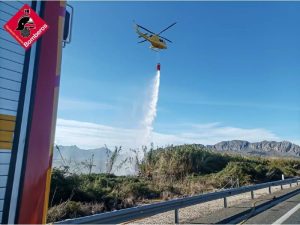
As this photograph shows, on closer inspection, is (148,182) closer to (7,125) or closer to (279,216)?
(279,216)

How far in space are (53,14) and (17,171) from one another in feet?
6.01

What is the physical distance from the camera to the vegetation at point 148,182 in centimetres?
1307

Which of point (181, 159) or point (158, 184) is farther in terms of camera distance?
point (181, 159)

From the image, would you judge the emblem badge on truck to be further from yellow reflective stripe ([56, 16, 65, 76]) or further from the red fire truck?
yellow reflective stripe ([56, 16, 65, 76])

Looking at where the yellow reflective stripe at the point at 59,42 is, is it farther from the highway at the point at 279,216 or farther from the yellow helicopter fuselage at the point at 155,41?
the yellow helicopter fuselage at the point at 155,41

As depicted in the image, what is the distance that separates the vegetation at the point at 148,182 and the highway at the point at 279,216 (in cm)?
530

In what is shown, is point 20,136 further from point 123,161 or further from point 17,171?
point 123,161

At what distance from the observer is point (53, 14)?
431cm

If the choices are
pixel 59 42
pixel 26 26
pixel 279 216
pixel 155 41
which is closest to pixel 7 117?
pixel 26 26

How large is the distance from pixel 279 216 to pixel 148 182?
1029 centimetres

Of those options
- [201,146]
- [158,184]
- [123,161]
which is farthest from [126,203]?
[201,146]

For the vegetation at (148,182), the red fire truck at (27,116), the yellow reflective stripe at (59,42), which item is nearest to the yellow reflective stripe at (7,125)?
the red fire truck at (27,116)

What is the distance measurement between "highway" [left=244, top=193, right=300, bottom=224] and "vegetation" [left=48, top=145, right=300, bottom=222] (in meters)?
5.30

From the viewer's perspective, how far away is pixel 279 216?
419 inches
